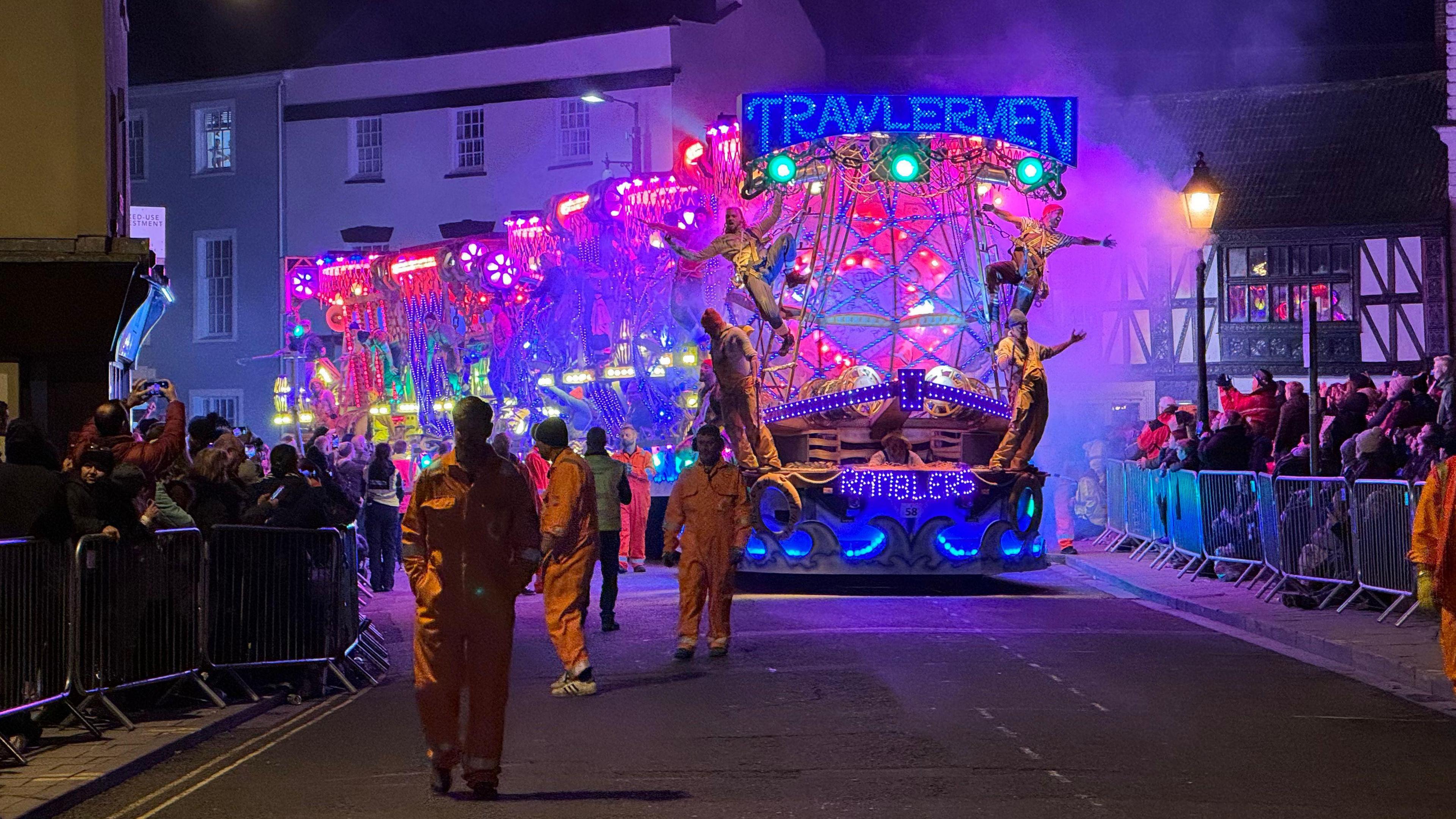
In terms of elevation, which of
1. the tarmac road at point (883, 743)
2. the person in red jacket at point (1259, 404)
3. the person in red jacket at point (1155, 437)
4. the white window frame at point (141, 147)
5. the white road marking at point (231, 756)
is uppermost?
the white window frame at point (141, 147)

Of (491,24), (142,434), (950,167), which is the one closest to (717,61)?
(491,24)

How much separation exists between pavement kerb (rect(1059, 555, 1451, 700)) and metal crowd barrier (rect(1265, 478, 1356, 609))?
33.4 inches

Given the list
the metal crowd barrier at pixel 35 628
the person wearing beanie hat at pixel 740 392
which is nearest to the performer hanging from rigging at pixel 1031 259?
the person wearing beanie hat at pixel 740 392

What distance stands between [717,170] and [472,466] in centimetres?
1701

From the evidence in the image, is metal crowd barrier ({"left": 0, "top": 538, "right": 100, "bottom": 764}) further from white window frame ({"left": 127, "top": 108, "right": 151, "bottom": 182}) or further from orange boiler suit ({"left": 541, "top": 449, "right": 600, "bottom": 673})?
white window frame ({"left": 127, "top": 108, "right": 151, "bottom": 182})

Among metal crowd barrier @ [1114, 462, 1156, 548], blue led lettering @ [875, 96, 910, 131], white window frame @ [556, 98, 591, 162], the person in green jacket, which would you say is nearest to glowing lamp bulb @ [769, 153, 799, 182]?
blue led lettering @ [875, 96, 910, 131]

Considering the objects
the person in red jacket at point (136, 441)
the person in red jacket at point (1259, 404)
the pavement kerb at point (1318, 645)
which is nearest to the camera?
the person in red jacket at point (136, 441)

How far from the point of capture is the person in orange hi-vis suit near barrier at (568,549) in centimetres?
1076

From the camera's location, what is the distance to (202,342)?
42.6 metres

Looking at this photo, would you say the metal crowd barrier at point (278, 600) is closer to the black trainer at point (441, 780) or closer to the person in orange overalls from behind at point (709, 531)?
the person in orange overalls from behind at point (709, 531)

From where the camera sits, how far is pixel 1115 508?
79.0ft

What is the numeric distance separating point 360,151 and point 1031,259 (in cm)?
2694

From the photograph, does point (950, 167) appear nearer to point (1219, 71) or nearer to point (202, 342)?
point (202, 342)

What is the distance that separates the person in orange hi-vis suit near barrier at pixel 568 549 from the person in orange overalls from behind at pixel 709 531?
1.45m
